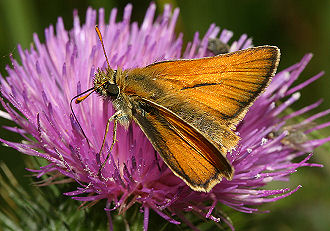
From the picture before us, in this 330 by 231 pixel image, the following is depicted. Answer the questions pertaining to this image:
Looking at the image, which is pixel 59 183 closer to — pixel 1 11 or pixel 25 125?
pixel 25 125

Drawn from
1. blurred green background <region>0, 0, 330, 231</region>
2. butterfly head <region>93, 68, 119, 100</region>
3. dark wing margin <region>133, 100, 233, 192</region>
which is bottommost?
blurred green background <region>0, 0, 330, 231</region>

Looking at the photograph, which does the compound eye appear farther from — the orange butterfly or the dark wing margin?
the dark wing margin

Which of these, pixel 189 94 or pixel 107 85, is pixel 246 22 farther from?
pixel 107 85

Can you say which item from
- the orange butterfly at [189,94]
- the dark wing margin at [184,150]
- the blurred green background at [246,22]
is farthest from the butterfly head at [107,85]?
the blurred green background at [246,22]

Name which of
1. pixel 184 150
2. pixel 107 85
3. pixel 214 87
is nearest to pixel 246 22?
pixel 214 87

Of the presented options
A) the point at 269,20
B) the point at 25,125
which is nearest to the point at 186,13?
the point at 269,20

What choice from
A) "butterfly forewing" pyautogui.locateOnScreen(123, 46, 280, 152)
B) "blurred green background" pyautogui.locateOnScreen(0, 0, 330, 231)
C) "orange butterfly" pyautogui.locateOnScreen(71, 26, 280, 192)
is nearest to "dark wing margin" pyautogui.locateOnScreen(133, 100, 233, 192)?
"orange butterfly" pyautogui.locateOnScreen(71, 26, 280, 192)

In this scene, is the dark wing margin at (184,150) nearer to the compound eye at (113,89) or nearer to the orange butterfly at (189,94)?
the orange butterfly at (189,94)
